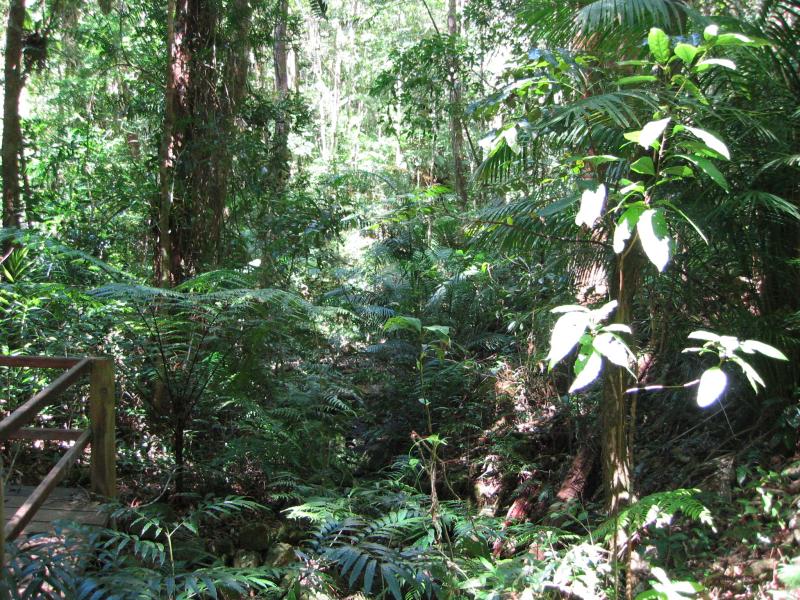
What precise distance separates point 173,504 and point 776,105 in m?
4.81

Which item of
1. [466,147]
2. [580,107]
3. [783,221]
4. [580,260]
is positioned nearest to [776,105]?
[783,221]

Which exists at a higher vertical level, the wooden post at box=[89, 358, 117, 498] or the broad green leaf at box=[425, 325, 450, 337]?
the broad green leaf at box=[425, 325, 450, 337]

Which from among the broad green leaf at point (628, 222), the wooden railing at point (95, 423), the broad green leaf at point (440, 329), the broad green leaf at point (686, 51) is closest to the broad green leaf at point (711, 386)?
the broad green leaf at point (628, 222)

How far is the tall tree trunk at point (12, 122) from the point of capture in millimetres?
5969

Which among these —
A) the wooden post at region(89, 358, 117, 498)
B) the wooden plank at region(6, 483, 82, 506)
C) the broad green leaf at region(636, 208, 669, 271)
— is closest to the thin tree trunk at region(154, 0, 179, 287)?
the wooden post at region(89, 358, 117, 498)

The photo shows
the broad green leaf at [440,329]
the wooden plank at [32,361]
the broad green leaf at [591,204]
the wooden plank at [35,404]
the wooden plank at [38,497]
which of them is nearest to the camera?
the broad green leaf at [591,204]

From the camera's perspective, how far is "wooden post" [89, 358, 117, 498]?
3625 mm

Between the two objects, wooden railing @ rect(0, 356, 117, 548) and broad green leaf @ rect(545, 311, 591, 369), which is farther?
wooden railing @ rect(0, 356, 117, 548)

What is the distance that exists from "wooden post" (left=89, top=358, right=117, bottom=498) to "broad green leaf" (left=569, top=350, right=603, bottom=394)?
297 centimetres

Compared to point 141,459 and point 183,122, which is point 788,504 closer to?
point 141,459

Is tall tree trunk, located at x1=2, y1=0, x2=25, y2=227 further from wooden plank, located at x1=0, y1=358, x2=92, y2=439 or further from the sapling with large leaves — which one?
the sapling with large leaves

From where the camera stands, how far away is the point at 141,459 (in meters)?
4.81

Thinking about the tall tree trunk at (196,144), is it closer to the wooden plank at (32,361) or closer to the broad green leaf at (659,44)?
the wooden plank at (32,361)

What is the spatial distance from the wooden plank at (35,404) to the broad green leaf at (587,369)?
2035 millimetres
